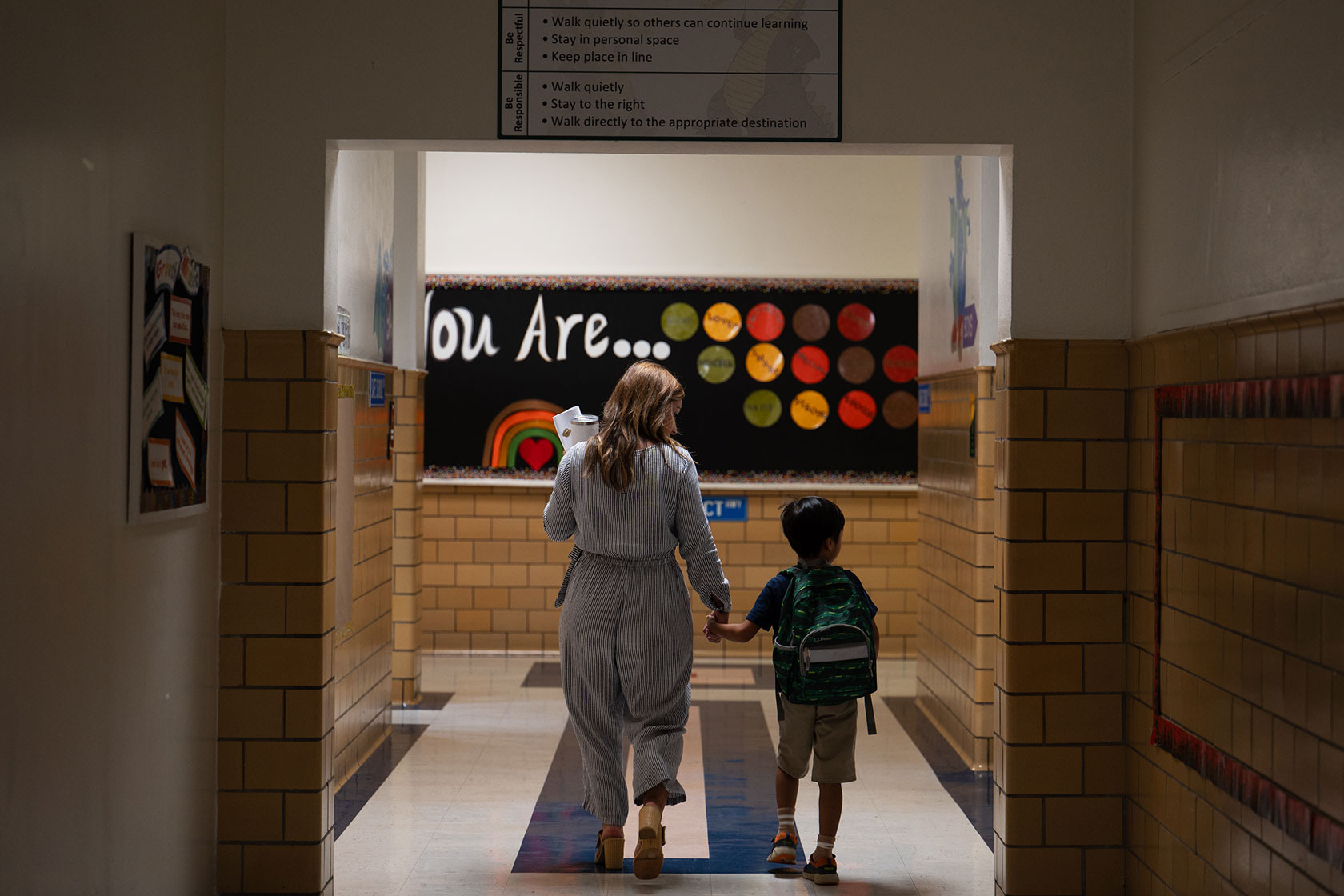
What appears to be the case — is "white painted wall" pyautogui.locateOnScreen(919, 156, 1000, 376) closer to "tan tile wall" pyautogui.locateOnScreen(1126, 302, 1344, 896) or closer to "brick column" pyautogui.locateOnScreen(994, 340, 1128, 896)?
"brick column" pyautogui.locateOnScreen(994, 340, 1128, 896)

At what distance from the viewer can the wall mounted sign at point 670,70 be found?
338 cm

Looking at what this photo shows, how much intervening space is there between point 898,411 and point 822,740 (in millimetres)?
4524

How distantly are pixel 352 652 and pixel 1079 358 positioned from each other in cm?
312

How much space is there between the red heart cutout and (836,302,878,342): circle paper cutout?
2.10 meters

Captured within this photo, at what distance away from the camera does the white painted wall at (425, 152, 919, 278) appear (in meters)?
7.95

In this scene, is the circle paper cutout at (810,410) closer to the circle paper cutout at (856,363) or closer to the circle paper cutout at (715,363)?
the circle paper cutout at (856,363)

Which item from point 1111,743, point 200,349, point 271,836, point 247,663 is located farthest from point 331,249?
point 1111,743

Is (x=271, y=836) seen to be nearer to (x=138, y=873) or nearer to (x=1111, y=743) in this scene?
(x=138, y=873)

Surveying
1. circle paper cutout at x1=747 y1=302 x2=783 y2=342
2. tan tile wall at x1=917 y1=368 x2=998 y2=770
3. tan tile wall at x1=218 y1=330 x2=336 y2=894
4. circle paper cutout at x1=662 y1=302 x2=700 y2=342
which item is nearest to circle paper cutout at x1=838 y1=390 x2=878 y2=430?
circle paper cutout at x1=747 y1=302 x2=783 y2=342

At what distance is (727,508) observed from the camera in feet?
25.9

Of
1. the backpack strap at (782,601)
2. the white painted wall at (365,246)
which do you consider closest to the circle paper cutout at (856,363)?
the white painted wall at (365,246)

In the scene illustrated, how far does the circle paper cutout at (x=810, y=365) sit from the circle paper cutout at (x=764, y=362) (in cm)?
9

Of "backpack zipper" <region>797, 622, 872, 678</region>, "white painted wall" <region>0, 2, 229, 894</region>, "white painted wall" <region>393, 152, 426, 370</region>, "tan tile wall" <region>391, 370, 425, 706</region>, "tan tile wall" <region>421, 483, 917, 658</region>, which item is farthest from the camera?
"tan tile wall" <region>421, 483, 917, 658</region>

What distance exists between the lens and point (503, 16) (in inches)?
133
